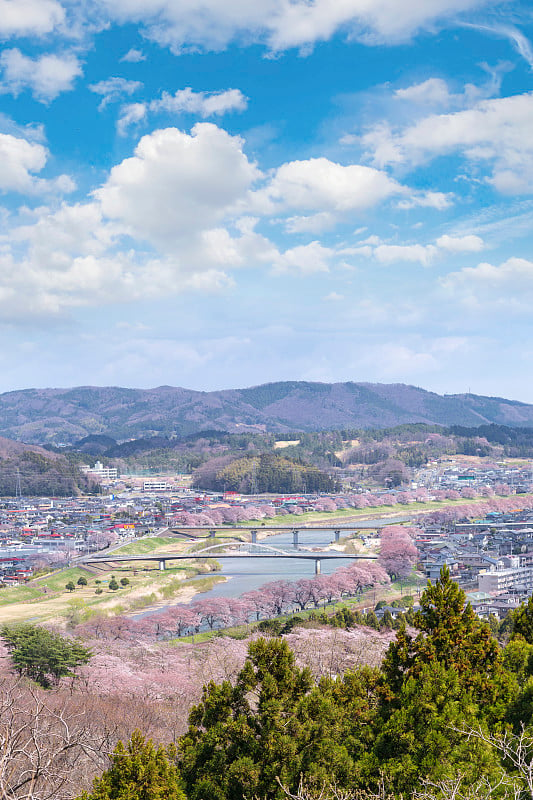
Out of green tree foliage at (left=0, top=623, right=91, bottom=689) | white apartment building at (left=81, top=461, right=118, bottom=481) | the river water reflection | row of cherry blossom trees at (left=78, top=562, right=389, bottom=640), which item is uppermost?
white apartment building at (left=81, top=461, right=118, bottom=481)

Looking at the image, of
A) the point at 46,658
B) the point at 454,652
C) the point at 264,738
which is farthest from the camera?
the point at 46,658

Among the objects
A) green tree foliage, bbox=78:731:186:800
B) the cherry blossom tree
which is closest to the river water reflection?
the cherry blossom tree

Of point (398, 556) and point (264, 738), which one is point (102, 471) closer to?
point (398, 556)

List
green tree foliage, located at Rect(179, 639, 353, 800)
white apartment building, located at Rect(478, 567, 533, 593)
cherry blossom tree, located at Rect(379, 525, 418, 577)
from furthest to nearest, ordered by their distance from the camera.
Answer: cherry blossom tree, located at Rect(379, 525, 418, 577) < white apartment building, located at Rect(478, 567, 533, 593) < green tree foliage, located at Rect(179, 639, 353, 800)

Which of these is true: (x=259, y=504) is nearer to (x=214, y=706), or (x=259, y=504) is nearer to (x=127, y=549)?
(x=127, y=549)

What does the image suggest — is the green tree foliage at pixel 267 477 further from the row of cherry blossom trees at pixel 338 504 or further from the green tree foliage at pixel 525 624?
the green tree foliage at pixel 525 624

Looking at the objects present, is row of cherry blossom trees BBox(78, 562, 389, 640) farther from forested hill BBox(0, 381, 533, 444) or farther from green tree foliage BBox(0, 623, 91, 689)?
forested hill BBox(0, 381, 533, 444)

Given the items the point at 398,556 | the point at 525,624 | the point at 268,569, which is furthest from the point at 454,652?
the point at 268,569

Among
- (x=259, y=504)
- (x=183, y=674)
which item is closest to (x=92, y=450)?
(x=259, y=504)

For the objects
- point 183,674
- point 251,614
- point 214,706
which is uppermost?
point 214,706
